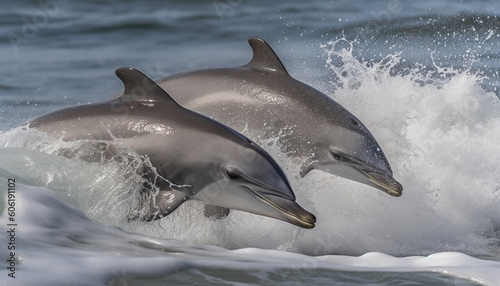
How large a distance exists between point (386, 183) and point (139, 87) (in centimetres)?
241

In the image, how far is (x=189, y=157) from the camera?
24.0ft

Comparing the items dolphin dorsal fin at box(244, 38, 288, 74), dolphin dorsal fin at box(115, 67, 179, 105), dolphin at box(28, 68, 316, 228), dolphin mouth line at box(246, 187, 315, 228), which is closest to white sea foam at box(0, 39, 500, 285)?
dolphin at box(28, 68, 316, 228)

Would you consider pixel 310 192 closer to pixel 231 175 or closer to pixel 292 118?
pixel 292 118

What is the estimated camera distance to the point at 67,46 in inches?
818

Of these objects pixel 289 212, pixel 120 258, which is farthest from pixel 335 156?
pixel 120 258

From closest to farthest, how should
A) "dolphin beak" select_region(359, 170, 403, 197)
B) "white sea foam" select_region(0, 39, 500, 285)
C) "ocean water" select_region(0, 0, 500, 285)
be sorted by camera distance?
1. "ocean water" select_region(0, 0, 500, 285)
2. "white sea foam" select_region(0, 39, 500, 285)
3. "dolphin beak" select_region(359, 170, 403, 197)

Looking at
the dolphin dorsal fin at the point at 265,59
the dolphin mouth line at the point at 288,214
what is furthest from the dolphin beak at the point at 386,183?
the dolphin mouth line at the point at 288,214

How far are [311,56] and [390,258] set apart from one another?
11.4m

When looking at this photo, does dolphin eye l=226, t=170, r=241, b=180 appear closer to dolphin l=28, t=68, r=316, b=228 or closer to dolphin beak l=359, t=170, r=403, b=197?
dolphin l=28, t=68, r=316, b=228

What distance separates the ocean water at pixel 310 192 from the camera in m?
5.80

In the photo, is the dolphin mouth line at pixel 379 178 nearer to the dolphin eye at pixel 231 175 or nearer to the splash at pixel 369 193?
the splash at pixel 369 193

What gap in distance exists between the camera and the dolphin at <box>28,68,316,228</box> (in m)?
7.21

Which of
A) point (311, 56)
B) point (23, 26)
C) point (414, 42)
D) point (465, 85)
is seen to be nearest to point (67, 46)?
point (23, 26)

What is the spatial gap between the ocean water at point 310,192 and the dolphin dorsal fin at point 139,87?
45 centimetres
